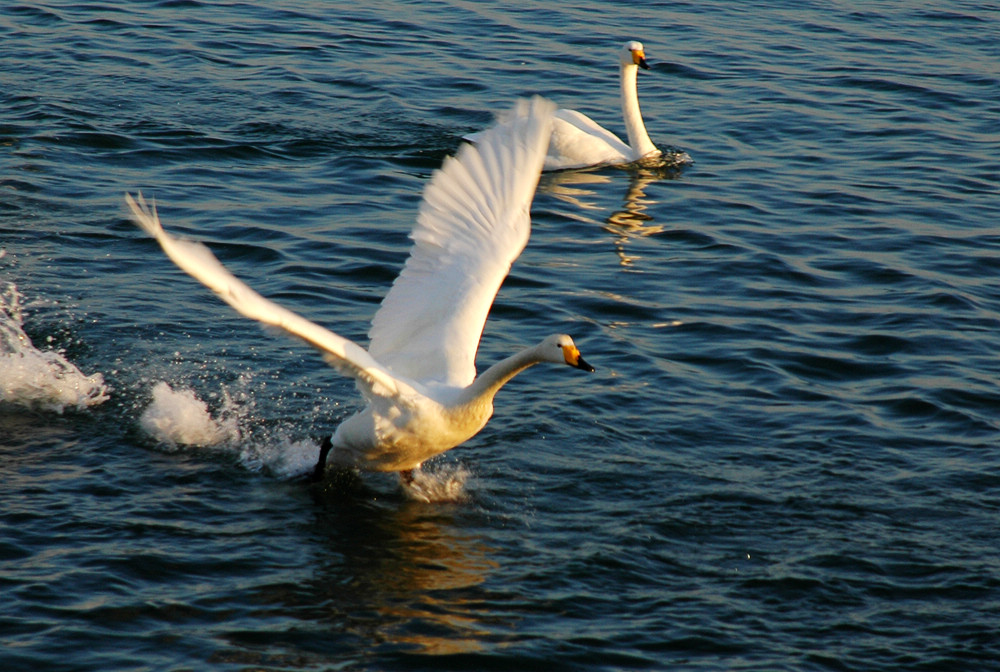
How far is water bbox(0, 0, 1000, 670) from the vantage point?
6.03 m

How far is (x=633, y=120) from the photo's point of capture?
1383 centimetres

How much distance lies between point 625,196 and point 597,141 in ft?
2.90

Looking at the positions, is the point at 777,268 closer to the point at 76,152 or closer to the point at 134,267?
the point at 134,267

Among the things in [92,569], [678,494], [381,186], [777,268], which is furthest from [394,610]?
[381,186]

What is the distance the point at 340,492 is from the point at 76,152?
22.0 ft

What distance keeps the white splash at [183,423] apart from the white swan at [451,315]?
2.52ft

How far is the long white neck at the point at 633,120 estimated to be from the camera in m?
13.7

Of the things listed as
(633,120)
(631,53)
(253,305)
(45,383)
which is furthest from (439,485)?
(631,53)

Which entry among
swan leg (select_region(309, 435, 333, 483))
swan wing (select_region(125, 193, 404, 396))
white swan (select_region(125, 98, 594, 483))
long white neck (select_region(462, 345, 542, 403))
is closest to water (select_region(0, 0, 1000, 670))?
swan leg (select_region(309, 435, 333, 483))

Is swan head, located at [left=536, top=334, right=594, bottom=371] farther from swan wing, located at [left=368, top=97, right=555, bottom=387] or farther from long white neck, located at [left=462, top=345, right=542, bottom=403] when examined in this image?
swan wing, located at [left=368, top=97, right=555, bottom=387]

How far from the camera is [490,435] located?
809 centimetres

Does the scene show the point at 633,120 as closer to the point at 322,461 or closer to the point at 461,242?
the point at 461,242

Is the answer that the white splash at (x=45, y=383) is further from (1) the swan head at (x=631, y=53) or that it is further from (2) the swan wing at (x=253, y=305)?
(1) the swan head at (x=631, y=53)

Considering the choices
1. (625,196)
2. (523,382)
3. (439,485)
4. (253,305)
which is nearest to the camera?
(253,305)
